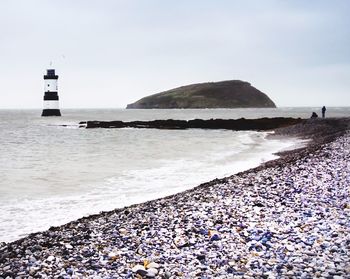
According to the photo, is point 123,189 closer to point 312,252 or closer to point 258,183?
point 258,183

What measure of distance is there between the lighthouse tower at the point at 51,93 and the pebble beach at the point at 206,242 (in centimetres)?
9109

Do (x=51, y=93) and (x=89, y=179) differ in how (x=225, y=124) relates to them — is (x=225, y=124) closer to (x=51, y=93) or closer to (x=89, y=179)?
(x=51, y=93)

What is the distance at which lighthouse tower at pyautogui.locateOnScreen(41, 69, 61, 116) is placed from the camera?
97.3 meters

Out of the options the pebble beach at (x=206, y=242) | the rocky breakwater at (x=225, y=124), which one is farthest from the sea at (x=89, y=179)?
the rocky breakwater at (x=225, y=124)

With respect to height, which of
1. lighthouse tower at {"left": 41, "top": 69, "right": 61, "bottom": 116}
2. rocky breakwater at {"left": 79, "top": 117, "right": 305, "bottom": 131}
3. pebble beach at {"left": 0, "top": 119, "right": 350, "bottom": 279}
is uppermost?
lighthouse tower at {"left": 41, "top": 69, "right": 61, "bottom": 116}

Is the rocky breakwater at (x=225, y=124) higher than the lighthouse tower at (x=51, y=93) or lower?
lower

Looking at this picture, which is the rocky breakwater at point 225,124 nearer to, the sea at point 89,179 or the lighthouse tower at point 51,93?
the lighthouse tower at point 51,93

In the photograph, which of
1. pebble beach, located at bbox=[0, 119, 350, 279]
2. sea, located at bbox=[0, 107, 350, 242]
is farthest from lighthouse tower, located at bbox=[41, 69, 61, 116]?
pebble beach, located at bbox=[0, 119, 350, 279]

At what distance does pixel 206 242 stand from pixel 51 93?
98.6 metres

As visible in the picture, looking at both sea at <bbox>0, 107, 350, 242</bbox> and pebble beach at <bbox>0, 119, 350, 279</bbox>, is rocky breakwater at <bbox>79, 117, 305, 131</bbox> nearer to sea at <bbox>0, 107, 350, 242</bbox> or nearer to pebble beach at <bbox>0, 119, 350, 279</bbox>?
sea at <bbox>0, 107, 350, 242</bbox>

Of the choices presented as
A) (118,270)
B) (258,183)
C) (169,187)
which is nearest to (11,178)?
(169,187)

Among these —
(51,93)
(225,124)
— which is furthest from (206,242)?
(51,93)

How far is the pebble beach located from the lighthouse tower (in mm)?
91095

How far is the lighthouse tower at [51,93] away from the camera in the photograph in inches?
3831
